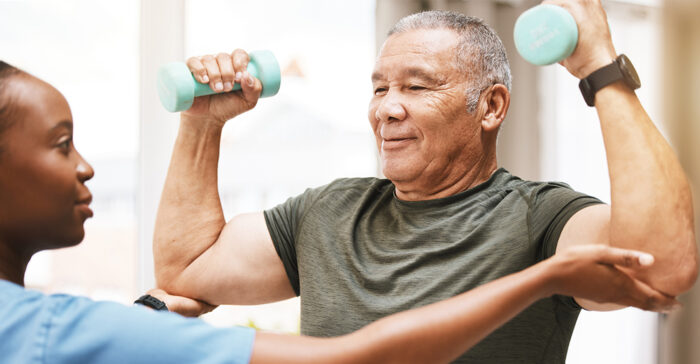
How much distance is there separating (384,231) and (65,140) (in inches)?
27.2

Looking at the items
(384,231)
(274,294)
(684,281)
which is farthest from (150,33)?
(684,281)

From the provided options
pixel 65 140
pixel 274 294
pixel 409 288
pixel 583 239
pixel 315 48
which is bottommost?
pixel 274 294

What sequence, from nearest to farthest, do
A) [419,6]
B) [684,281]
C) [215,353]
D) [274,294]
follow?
[215,353]
[684,281]
[274,294]
[419,6]

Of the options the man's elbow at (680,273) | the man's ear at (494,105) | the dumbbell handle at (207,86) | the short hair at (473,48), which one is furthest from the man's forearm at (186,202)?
the man's elbow at (680,273)

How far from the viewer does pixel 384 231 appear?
1.33 meters

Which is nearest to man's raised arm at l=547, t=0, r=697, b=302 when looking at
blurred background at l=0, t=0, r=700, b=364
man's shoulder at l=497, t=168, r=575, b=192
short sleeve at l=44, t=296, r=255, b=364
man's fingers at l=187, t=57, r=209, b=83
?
man's shoulder at l=497, t=168, r=575, b=192

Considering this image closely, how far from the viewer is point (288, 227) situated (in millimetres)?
1436

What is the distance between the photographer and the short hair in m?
1.33

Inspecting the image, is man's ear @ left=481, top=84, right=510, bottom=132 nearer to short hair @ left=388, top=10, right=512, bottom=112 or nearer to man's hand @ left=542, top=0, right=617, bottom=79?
short hair @ left=388, top=10, right=512, bottom=112

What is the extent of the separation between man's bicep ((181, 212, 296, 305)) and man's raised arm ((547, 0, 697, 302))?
2.27 ft

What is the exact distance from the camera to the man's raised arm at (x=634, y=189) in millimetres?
953

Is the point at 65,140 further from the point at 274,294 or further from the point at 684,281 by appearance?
the point at 684,281

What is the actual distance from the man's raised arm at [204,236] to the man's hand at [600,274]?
745 millimetres

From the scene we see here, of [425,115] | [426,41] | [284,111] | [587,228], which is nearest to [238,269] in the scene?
[425,115]
